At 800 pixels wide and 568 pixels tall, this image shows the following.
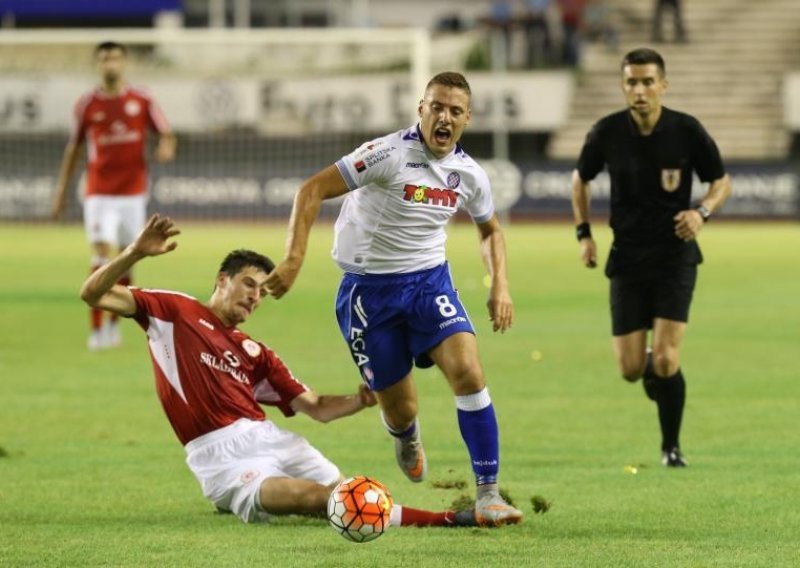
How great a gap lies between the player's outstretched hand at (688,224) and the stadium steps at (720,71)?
32.0 metres

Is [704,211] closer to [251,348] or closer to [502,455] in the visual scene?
[502,455]

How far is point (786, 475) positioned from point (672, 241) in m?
1.61

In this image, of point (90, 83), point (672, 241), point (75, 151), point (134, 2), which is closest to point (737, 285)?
point (75, 151)

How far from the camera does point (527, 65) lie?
Answer: 42.8 metres

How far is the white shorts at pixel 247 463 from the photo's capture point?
7.41 m

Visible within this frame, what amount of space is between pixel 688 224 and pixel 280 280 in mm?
3263

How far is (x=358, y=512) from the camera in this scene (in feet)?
21.9

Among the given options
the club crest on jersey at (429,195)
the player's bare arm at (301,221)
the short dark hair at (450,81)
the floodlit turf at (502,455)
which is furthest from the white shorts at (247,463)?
the short dark hair at (450,81)

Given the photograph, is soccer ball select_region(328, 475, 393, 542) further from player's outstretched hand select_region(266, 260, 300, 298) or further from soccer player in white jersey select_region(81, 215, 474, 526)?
player's outstretched hand select_region(266, 260, 300, 298)

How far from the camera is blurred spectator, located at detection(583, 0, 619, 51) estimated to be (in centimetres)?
4401

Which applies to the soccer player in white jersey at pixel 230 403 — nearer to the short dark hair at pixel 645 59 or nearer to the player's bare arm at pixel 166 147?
the short dark hair at pixel 645 59

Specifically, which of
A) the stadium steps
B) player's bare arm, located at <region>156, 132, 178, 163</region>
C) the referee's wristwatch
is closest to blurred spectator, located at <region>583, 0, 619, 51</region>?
the stadium steps

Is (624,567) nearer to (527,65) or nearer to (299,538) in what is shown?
(299,538)

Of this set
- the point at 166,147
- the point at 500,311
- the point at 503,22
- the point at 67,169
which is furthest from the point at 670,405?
the point at 503,22
